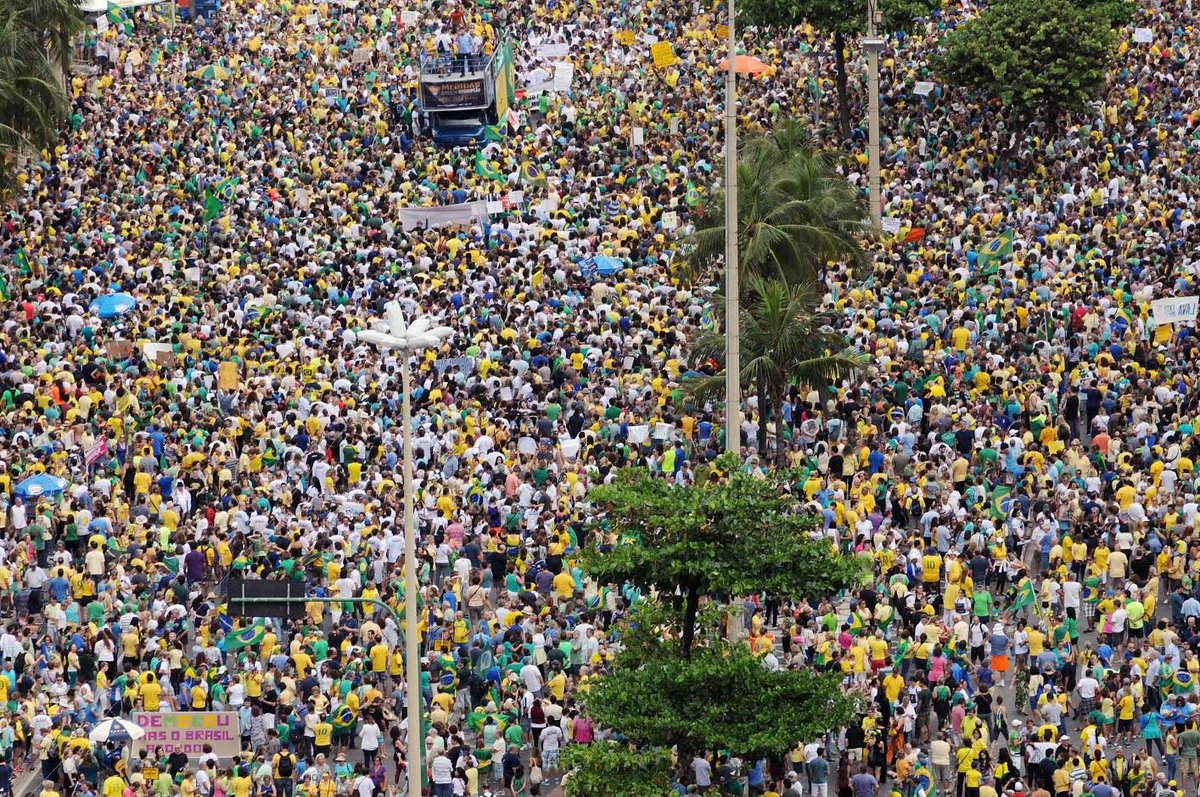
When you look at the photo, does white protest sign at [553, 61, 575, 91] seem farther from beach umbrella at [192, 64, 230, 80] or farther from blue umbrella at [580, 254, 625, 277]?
blue umbrella at [580, 254, 625, 277]

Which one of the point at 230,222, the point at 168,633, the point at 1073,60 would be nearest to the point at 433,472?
the point at 168,633

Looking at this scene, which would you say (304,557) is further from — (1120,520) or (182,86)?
(182,86)

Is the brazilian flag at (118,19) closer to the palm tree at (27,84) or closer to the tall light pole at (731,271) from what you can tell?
the palm tree at (27,84)

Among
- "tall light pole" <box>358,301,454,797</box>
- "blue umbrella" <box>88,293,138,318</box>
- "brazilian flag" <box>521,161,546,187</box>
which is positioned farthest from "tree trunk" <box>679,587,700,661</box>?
"brazilian flag" <box>521,161,546,187</box>

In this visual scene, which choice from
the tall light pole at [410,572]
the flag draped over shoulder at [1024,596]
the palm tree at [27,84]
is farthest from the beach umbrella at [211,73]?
the tall light pole at [410,572]

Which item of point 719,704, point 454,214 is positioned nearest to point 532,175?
point 454,214

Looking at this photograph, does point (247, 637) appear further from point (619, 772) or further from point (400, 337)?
point (400, 337)
